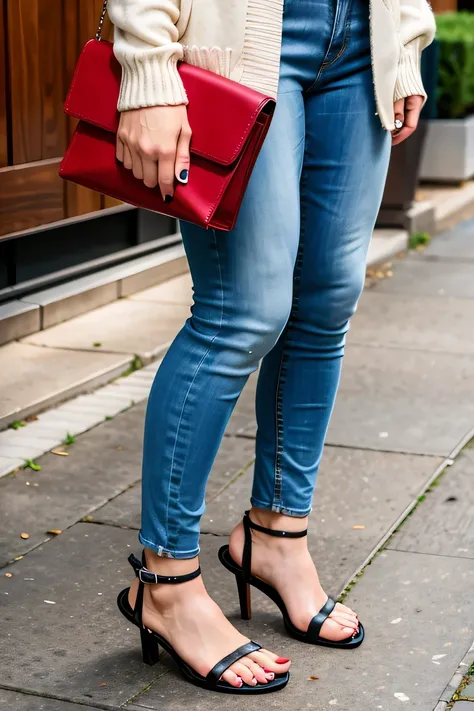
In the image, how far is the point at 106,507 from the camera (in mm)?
3328

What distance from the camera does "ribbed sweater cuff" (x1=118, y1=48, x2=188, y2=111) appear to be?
202 centimetres

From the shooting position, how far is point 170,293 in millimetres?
5641

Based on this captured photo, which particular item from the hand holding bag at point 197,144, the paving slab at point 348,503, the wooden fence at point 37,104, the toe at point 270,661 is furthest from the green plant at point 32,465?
the hand holding bag at point 197,144

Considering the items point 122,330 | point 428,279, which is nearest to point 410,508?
point 122,330

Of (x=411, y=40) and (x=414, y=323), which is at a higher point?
(x=411, y=40)

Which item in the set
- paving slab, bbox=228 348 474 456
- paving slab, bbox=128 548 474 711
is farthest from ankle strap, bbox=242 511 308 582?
paving slab, bbox=228 348 474 456

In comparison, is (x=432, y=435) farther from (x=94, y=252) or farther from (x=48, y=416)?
(x=94, y=252)

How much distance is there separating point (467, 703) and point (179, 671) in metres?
0.57

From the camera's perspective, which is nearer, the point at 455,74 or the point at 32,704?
the point at 32,704

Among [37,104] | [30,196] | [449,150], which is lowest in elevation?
[449,150]

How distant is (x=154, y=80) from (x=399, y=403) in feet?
8.16

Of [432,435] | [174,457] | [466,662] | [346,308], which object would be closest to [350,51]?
[346,308]

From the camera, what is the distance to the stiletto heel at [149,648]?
7.68 ft

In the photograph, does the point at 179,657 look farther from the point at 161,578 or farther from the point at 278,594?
the point at 278,594
